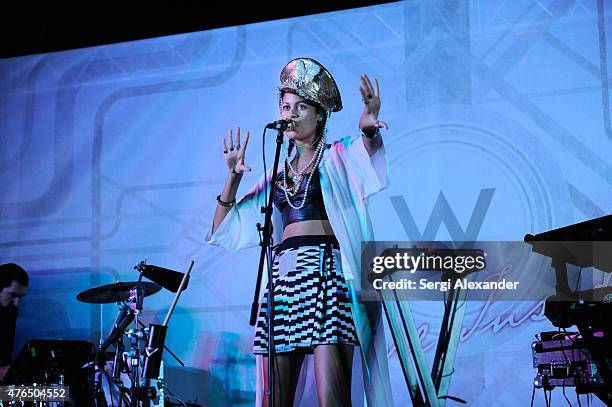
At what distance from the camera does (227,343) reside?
5.55 metres

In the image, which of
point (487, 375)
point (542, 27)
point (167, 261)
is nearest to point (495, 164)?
point (542, 27)

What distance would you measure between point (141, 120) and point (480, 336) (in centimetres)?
283

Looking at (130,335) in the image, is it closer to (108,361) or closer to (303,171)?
(108,361)

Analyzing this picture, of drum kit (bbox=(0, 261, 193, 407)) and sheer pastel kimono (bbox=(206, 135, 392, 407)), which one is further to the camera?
drum kit (bbox=(0, 261, 193, 407))

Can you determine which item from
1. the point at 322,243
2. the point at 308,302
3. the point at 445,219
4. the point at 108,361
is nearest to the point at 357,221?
the point at 322,243

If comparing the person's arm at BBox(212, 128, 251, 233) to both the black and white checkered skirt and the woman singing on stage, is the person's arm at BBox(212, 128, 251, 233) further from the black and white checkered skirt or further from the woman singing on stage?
the black and white checkered skirt

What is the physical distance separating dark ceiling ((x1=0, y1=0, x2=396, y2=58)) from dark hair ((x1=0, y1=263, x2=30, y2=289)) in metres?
1.70

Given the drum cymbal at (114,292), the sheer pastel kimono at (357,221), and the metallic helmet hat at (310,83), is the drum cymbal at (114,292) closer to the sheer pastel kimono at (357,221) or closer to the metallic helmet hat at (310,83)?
the sheer pastel kimono at (357,221)

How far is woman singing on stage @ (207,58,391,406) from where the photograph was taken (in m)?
3.87

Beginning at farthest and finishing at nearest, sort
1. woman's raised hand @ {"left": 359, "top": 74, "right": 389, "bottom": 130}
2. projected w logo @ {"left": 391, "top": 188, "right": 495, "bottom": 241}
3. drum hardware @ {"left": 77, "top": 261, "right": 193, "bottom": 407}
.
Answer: projected w logo @ {"left": 391, "top": 188, "right": 495, "bottom": 241}
drum hardware @ {"left": 77, "top": 261, "right": 193, "bottom": 407}
woman's raised hand @ {"left": 359, "top": 74, "right": 389, "bottom": 130}

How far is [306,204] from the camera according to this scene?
4074mm

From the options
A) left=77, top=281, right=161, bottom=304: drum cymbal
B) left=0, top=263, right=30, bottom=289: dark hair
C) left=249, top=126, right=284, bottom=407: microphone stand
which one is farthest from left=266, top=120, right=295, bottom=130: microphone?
left=0, top=263, right=30, bottom=289: dark hair

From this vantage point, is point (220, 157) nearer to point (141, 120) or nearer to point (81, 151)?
point (141, 120)

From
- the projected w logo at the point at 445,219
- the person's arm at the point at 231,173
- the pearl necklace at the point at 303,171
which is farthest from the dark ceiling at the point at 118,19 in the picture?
the pearl necklace at the point at 303,171
